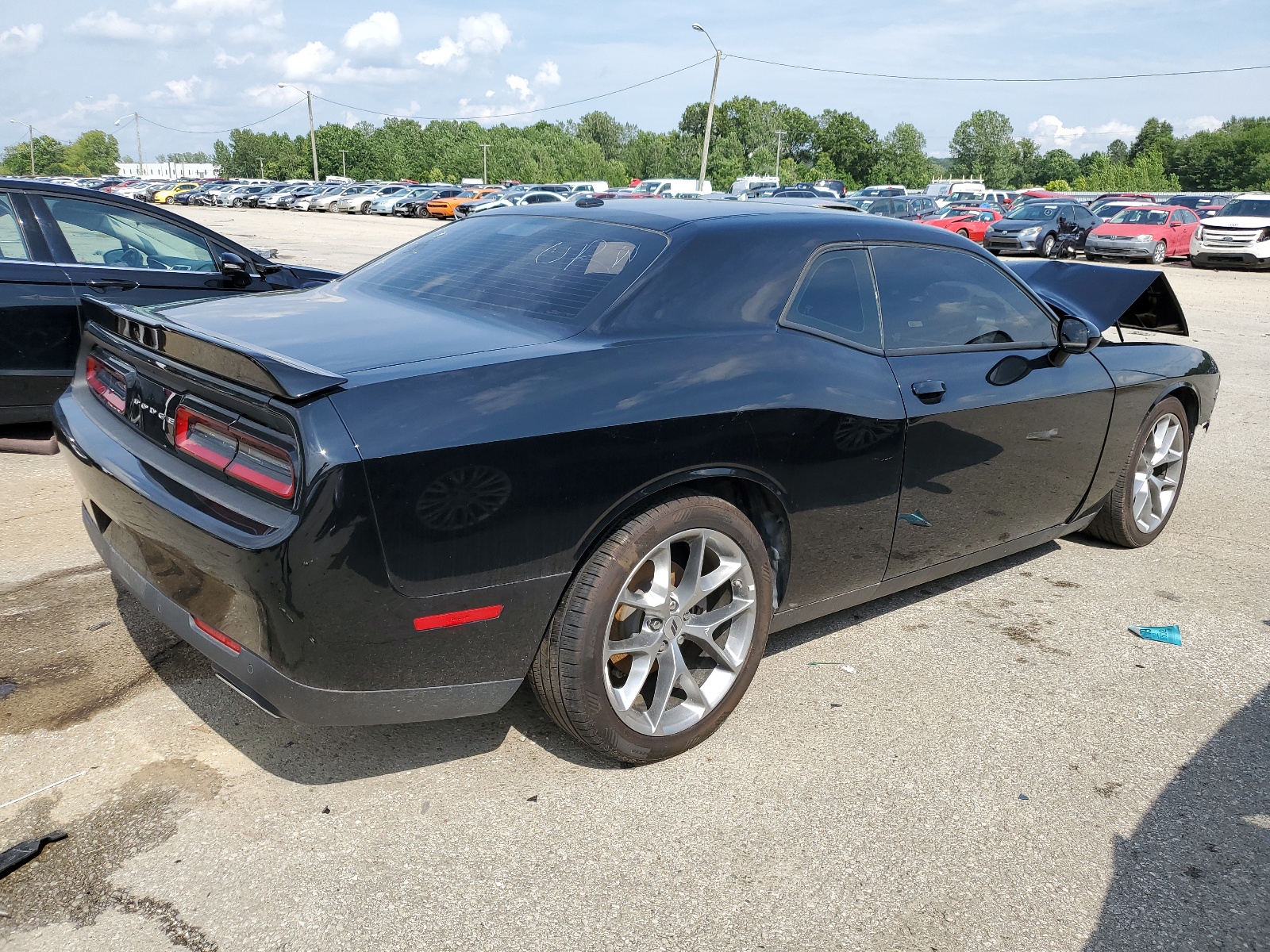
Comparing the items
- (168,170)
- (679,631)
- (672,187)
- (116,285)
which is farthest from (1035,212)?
(168,170)

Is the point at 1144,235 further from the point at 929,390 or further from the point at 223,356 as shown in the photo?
the point at 223,356

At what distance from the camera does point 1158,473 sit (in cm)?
510

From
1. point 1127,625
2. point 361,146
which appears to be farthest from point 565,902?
point 361,146

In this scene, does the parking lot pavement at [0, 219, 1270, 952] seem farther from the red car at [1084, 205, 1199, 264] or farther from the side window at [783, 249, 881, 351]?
the red car at [1084, 205, 1199, 264]

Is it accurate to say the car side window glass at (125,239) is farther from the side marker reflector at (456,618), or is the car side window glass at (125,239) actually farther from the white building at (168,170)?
the white building at (168,170)

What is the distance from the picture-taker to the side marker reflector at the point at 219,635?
2.48 meters

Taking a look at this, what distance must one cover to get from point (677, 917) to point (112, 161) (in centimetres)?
18585

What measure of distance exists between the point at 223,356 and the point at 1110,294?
413 cm

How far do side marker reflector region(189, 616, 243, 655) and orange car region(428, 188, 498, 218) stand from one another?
151 ft

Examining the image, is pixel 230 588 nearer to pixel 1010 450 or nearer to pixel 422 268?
pixel 422 268

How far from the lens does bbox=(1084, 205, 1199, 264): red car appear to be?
2639 centimetres

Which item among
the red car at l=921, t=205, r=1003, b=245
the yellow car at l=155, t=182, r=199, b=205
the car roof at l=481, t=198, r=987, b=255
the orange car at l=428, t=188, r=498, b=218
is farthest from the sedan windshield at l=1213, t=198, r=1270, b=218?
the yellow car at l=155, t=182, r=199, b=205

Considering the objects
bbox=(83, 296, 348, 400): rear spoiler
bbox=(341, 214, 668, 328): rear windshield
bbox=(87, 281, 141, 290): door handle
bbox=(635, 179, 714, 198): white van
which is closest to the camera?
bbox=(83, 296, 348, 400): rear spoiler

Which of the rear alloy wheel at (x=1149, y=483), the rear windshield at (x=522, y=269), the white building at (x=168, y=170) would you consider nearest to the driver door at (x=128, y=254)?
the rear windshield at (x=522, y=269)
